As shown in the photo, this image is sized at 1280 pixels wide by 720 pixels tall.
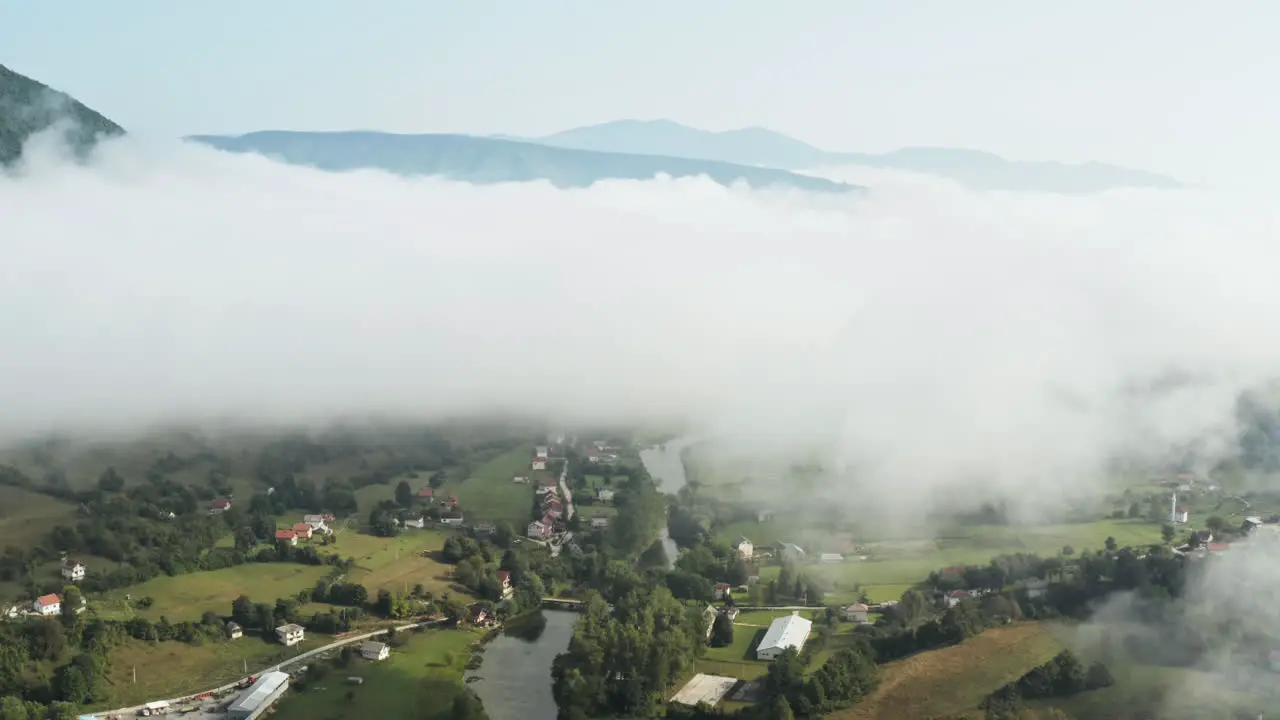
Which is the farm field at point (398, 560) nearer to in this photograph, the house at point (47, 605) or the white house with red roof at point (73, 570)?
the white house with red roof at point (73, 570)

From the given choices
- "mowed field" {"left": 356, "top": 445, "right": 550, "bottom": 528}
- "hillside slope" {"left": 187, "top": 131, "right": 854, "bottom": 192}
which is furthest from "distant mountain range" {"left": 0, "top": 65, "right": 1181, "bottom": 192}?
"mowed field" {"left": 356, "top": 445, "right": 550, "bottom": 528}

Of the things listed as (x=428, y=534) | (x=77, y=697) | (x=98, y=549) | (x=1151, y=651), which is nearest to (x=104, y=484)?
(x=98, y=549)

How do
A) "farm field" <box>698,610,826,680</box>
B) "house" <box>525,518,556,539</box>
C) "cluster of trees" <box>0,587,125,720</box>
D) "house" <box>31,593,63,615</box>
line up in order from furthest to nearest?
"house" <box>525,518,556,539</box> < "house" <box>31,593,63,615</box> < "farm field" <box>698,610,826,680</box> < "cluster of trees" <box>0,587,125,720</box>

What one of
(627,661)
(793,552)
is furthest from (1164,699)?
(793,552)

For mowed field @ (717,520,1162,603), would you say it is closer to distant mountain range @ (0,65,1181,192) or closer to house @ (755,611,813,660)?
house @ (755,611,813,660)

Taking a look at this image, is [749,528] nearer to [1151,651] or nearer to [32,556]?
[1151,651]

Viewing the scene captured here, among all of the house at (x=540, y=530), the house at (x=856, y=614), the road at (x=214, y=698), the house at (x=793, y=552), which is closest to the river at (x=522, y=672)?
the road at (x=214, y=698)
